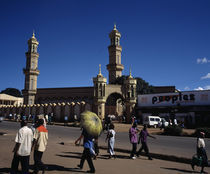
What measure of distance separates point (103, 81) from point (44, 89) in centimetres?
2958

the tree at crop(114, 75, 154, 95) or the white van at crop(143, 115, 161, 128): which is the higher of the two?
the tree at crop(114, 75, 154, 95)

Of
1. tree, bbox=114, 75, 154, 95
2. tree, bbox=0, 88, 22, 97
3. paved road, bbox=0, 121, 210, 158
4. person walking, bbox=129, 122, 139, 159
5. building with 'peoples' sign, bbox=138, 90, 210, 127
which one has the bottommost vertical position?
paved road, bbox=0, 121, 210, 158

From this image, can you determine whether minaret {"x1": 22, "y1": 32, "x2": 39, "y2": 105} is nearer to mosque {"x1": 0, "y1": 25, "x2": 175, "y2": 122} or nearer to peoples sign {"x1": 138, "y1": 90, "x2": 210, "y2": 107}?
mosque {"x1": 0, "y1": 25, "x2": 175, "y2": 122}

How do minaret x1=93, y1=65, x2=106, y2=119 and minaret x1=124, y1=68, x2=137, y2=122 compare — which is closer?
minaret x1=93, y1=65, x2=106, y2=119

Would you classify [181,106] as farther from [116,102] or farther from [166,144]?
[166,144]

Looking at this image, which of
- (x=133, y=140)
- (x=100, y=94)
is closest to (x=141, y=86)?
(x=100, y=94)

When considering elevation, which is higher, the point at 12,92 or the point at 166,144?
the point at 12,92

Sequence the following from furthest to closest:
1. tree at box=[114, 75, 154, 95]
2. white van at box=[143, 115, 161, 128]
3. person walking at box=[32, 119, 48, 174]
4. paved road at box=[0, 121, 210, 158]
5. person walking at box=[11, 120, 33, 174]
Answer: tree at box=[114, 75, 154, 95] → white van at box=[143, 115, 161, 128] → paved road at box=[0, 121, 210, 158] → person walking at box=[32, 119, 48, 174] → person walking at box=[11, 120, 33, 174]

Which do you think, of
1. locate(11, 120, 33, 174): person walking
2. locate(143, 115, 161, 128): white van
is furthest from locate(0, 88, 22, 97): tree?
locate(11, 120, 33, 174): person walking

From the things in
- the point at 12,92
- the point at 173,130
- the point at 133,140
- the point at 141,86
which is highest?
the point at 12,92

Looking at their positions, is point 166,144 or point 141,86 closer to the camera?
point 166,144

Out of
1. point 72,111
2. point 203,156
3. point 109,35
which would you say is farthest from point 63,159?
point 109,35

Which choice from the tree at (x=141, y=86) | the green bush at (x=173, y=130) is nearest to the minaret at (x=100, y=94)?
the tree at (x=141, y=86)

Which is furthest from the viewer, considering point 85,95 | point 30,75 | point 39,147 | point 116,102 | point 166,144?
point 85,95
